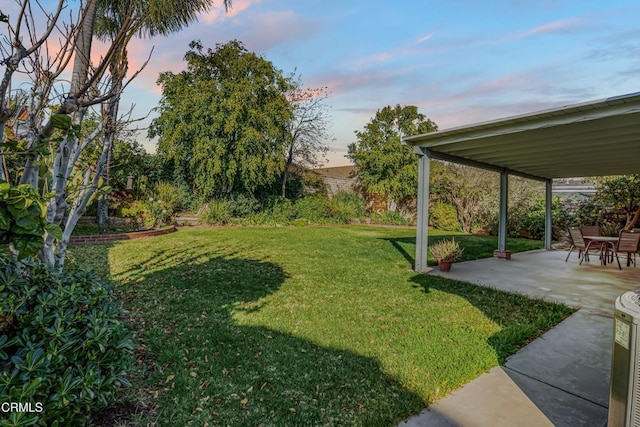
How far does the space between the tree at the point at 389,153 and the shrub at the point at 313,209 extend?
10.8 ft

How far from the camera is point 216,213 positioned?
1305cm

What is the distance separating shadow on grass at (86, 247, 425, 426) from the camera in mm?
2135

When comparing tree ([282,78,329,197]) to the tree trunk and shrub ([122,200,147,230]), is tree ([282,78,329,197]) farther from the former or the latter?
shrub ([122,200,147,230])

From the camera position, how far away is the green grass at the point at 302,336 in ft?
7.35

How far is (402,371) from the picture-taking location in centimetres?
269

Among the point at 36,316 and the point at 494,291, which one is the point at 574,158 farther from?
the point at 36,316

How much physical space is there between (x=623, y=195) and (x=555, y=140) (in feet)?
27.7

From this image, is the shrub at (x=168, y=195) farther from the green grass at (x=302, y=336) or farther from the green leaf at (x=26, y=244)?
the green leaf at (x=26, y=244)

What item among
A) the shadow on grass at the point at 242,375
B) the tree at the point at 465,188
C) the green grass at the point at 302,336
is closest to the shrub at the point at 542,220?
the tree at the point at 465,188

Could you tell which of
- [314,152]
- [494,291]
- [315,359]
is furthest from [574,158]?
[314,152]

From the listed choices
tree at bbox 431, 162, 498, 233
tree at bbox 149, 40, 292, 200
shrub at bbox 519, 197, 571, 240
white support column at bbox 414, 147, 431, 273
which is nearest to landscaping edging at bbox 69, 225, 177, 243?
tree at bbox 149, 40, 292, 200

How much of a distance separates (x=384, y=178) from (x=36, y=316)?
17.6m

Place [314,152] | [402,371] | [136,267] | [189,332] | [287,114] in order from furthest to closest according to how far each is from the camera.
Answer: [314,152]
[287,114]
[136,267]
[189,332]
[402,371]

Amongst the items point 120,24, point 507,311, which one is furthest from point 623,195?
point 120,24
